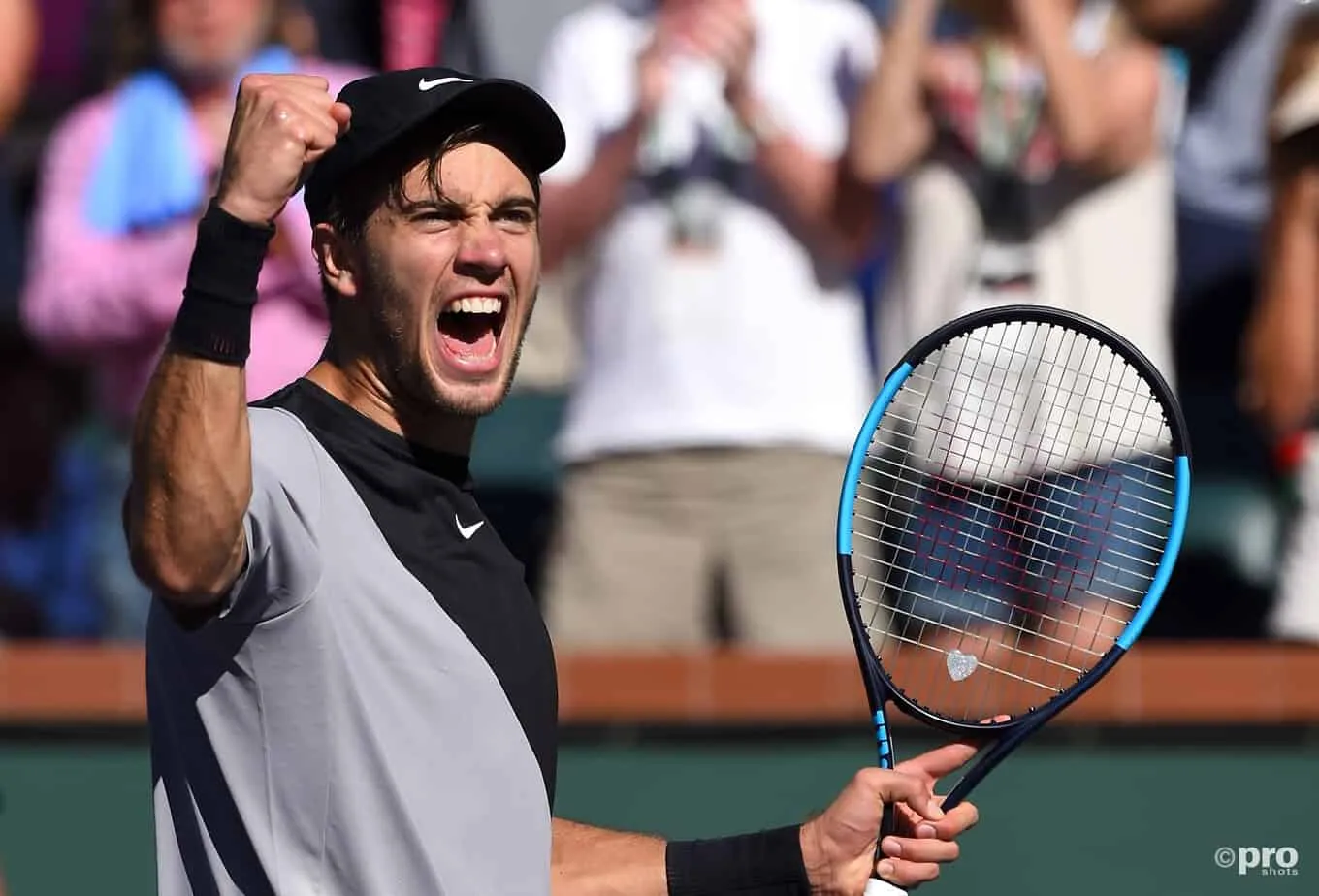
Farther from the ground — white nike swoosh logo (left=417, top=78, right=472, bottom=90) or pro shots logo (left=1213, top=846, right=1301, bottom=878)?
white nike swoosh logo (left=417, top=78, right=472, bottom=90)

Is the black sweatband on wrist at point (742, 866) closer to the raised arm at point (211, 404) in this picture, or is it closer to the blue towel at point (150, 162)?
the raised arm at point (211, 404)

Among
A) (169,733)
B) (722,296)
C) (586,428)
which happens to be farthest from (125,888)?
(169,733)

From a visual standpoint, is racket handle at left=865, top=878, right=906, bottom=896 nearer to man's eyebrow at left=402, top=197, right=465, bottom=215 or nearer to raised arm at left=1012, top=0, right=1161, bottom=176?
man's eyebrow at left=402, top=197, right=465, bottom=215

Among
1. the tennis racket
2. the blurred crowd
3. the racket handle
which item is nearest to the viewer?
the racket handle

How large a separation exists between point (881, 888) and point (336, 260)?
1039 mm

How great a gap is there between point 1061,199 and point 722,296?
31.7 inches

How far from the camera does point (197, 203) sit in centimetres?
528

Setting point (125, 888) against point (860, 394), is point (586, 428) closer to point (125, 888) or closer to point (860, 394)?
point (860, 394)

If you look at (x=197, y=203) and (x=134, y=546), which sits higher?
(x=197, y=203)

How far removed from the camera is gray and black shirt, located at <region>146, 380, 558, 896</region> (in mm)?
2398

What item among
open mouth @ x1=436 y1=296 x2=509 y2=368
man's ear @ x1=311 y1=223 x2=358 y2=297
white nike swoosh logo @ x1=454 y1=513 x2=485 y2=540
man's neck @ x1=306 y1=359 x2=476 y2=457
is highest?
man's ear @ x1=311 y1=223 x2=358 y2=297

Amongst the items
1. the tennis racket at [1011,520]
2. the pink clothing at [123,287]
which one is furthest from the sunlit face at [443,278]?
the pink clothing at [123,287]

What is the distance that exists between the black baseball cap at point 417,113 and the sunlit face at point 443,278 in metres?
0.06

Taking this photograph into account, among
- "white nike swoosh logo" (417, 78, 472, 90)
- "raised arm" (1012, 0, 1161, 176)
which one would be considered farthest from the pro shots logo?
"white nike swoosh logo" (417, 78, 472, 90)
